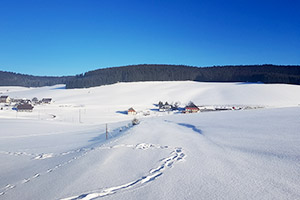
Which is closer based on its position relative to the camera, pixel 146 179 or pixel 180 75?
pixel 146 179

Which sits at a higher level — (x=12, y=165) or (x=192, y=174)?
(x=192, y=174)

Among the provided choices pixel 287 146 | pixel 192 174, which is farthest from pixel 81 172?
pixel 287 146

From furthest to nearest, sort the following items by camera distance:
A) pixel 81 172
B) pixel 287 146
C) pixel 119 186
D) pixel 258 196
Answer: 1. pixel 287 146
2. pixel 81 172
3. pixel 119 186
4. pixel 258 196

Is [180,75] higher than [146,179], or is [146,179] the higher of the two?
[180,75]

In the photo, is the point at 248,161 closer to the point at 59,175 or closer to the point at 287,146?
the point at 287,146

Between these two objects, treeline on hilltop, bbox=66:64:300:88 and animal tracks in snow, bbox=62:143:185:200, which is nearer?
animal tracks in snow, bbox=62:143:185:200

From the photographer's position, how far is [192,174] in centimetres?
605

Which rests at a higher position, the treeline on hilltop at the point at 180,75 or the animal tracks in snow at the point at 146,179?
the treeline on hilltop at the point at 180,75

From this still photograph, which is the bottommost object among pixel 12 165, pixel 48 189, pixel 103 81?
pixel 12 165

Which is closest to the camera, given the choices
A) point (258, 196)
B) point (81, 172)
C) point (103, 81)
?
point (258, 196)

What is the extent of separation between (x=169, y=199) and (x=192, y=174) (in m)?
1.57

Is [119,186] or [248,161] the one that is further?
[248,161]

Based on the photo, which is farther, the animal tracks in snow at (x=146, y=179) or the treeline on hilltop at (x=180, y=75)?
the treeline on hilltop at (x=180, y=75)

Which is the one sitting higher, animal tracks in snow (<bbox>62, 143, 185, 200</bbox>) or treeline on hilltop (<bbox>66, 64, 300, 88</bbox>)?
treeline on hilltop (<bbox>66, 64, 300, 88</bbox>)
